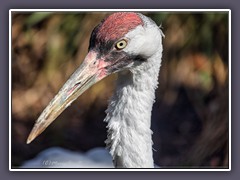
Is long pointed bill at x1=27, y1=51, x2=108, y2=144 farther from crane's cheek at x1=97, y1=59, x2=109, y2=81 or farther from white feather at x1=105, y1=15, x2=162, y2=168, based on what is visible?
white feather at x1=105, y1=15, x2=162, y2=168

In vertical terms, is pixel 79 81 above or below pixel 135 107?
above

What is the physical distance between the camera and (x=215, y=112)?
360cm

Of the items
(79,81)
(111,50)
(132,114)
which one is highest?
(111,50)

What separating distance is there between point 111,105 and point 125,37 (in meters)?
0.32

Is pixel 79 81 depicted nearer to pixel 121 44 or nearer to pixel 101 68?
pixel 101 68

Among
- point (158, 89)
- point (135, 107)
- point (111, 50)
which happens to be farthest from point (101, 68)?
point (158, 89)

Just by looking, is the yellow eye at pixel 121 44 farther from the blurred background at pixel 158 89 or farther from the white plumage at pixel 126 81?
the blurred background at pixel 158 89

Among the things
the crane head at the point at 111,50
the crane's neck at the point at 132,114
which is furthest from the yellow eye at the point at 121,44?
the crane's neck at the point at 132,114

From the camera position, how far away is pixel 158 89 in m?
3.70

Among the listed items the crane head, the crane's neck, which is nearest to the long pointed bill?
the crane head

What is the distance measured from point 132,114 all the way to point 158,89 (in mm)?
822

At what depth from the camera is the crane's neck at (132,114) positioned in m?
2.89

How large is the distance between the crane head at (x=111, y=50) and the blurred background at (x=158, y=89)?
0.66m

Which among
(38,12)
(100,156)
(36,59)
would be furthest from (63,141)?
(38,12)
